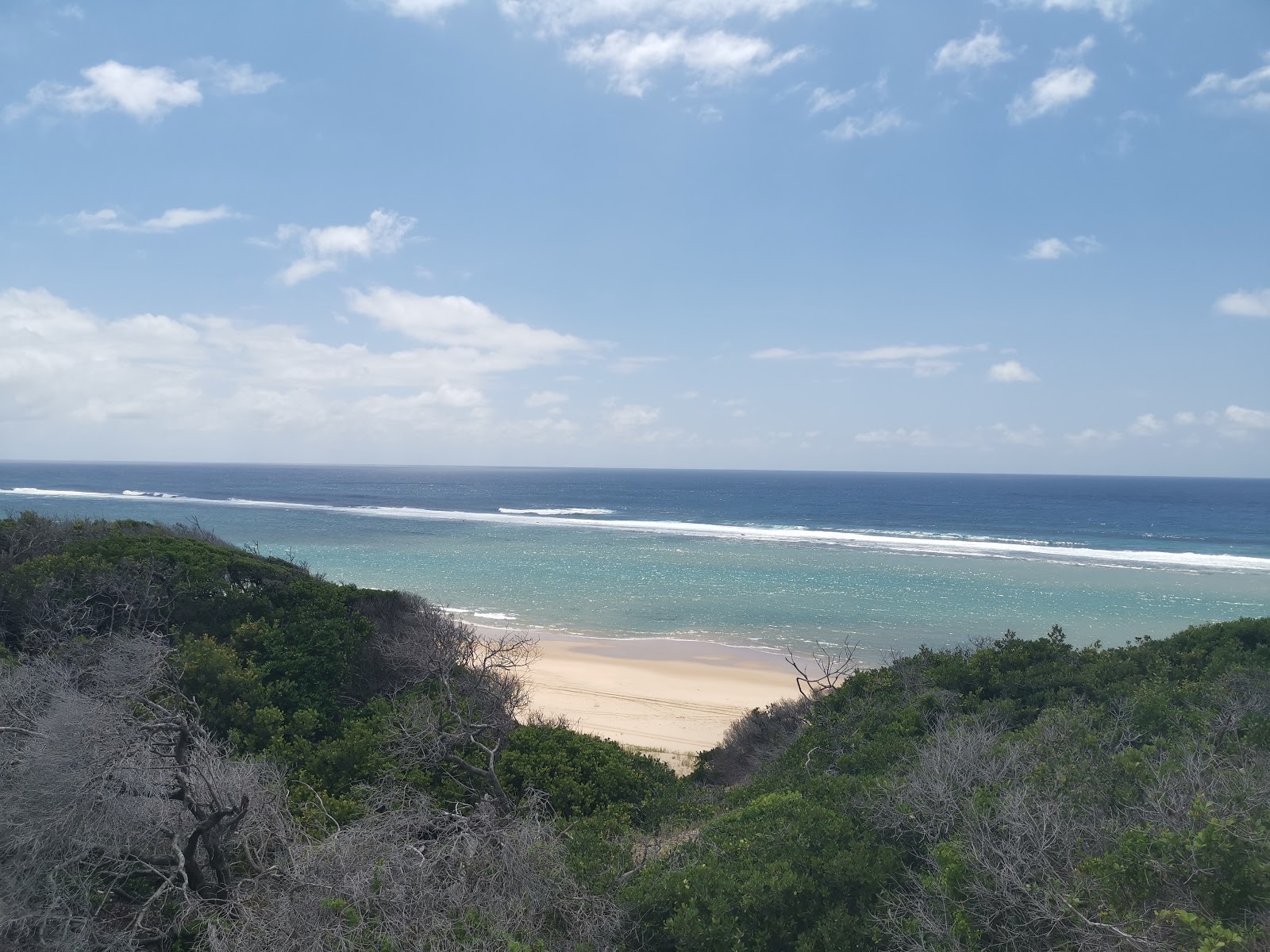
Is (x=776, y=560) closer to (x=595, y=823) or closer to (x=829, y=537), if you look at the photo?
(x=829, y=537)

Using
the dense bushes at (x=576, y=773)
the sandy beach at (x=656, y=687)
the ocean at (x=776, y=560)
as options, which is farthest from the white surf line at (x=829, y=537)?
the dense bushes at (x=576, y=773)

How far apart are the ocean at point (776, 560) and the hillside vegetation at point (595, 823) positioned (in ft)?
23.1

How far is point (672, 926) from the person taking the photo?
4.89 m

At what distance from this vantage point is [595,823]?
284 inches

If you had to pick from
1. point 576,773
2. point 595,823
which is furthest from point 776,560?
point 595,823

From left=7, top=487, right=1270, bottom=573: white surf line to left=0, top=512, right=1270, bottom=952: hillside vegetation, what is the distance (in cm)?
3465

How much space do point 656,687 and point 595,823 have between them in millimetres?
10178

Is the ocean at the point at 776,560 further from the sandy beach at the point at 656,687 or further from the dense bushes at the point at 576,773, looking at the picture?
the dense bushes at the point at 576,773

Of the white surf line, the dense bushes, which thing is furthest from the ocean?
the dense bushes

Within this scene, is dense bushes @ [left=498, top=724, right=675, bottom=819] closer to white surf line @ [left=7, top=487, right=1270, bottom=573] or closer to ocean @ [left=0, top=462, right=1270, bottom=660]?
ocean @ [left=0, top=462, right=1270, bottom=660]

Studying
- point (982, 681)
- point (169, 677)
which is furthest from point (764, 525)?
point (169, 677)

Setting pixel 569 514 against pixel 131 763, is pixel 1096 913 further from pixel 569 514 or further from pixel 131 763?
Result: pixel 569 514

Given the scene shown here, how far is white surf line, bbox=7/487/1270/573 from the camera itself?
129ft

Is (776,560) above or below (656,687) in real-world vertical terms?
above
